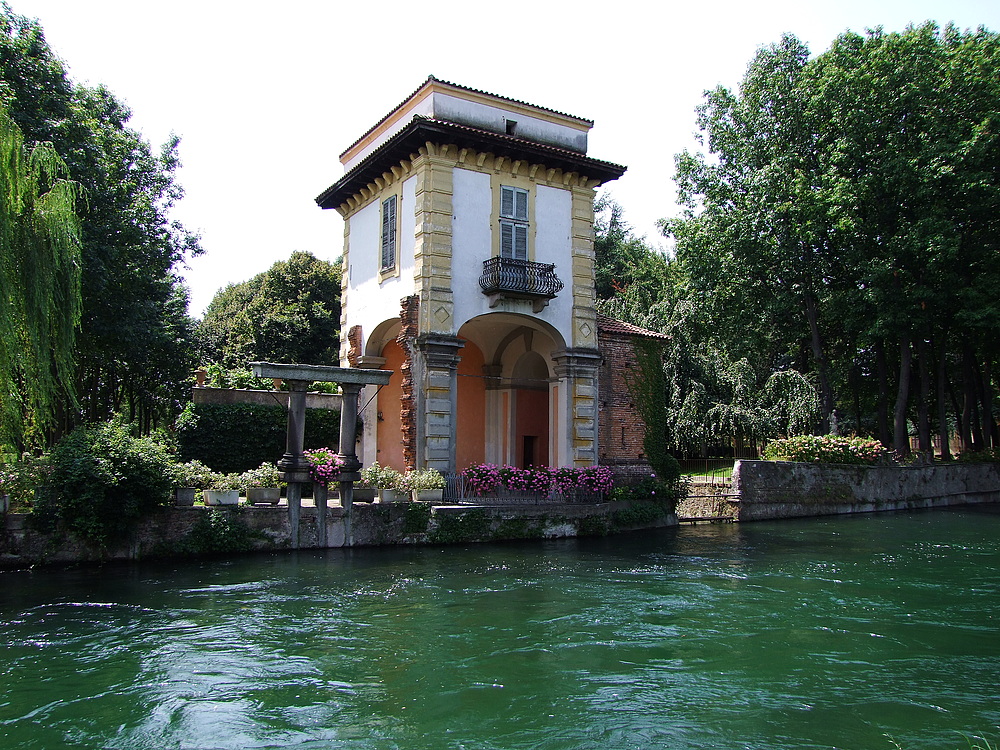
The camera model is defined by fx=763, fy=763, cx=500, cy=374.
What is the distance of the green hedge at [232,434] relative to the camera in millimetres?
19312

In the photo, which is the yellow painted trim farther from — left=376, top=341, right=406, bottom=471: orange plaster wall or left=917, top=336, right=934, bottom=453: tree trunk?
left=917, top=336, right=934, bottom=453: tree trunk

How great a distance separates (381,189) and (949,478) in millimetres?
22635

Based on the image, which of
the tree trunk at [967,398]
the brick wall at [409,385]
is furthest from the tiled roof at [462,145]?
the tree trunk at [967,398]

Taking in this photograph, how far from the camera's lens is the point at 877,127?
25.0 meters

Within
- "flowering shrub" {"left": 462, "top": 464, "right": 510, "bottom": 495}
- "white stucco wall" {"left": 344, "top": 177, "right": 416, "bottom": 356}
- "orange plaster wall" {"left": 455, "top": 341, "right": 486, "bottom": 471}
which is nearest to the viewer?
"flowering shrub" {"left": 462, "top": 464, "right": 510, "bottom": 495}

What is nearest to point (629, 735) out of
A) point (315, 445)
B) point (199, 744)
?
point (199, 744)

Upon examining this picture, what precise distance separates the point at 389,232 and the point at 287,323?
13.3 metres

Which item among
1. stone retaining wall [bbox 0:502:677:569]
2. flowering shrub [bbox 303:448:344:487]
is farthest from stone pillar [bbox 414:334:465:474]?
flowering shrub [bbox 303:448:344:487]

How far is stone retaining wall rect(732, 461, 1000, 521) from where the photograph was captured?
23172 mm

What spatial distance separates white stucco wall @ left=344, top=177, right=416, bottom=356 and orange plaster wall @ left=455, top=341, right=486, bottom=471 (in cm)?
358

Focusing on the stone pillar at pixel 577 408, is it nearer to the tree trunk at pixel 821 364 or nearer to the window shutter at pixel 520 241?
the window shutter at pixel 520 241

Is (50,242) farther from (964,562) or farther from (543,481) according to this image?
(964,562)

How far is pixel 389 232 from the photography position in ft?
67.5

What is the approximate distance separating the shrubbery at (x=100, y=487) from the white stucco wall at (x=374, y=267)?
26.0 ft
